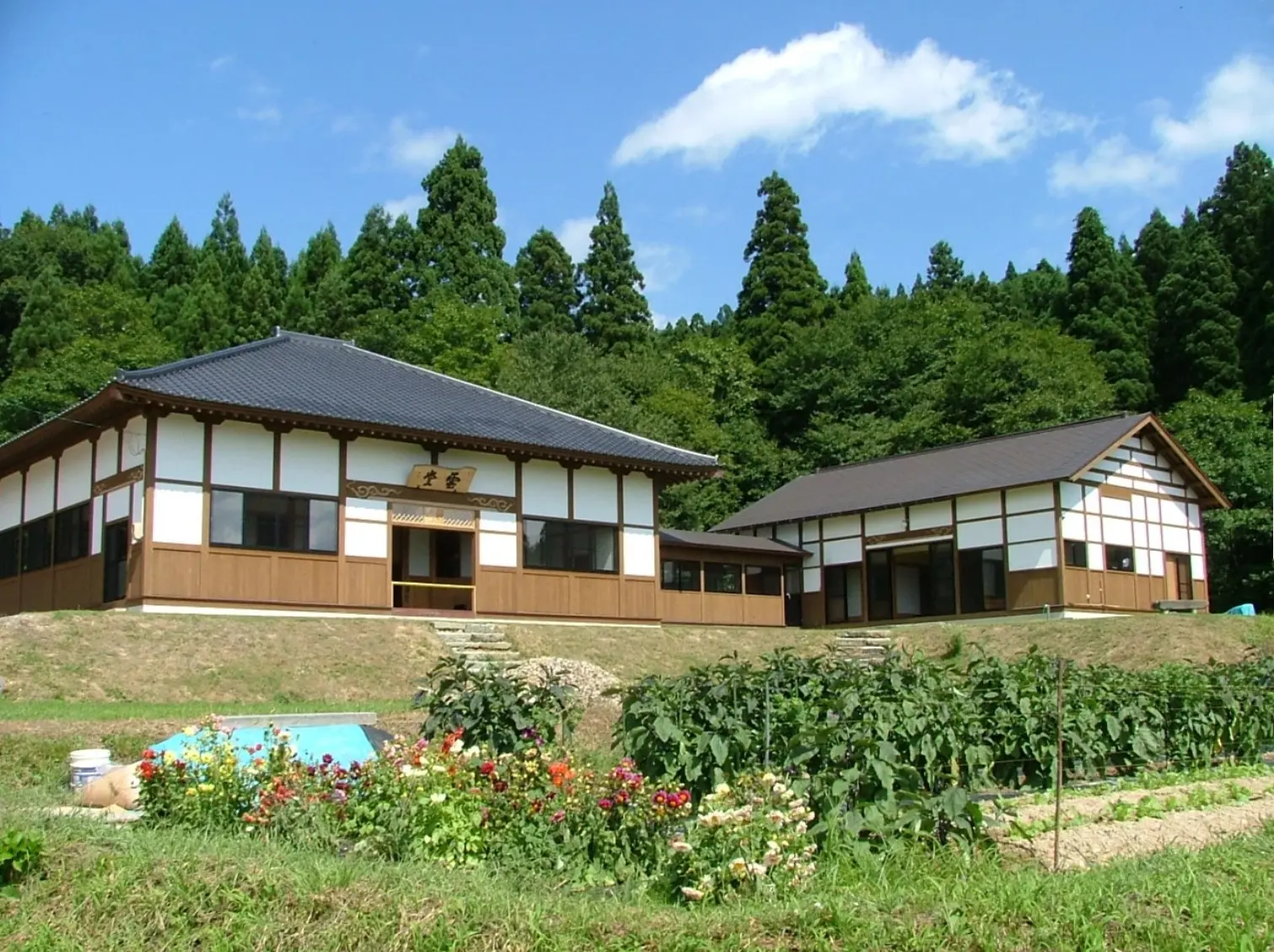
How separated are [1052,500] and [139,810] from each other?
2248 centimetres

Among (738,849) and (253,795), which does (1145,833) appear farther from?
(253,795)

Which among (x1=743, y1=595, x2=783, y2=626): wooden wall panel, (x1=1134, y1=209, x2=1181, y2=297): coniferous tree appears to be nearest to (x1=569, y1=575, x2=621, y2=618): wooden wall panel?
(x1=743, y1=595, x2=783, y2=626): wooden wall panel

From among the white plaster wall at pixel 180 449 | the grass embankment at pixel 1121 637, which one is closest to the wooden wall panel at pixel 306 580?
the white plaster wall at pixel 180 449

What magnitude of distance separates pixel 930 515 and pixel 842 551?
8.40 ft

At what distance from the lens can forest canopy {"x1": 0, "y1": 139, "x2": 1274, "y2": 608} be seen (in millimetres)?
39594

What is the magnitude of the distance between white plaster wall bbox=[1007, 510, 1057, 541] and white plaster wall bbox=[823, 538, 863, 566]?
406 centimetres

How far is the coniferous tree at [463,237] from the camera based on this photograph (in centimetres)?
5134

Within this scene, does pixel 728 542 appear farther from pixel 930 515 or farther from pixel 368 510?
pixel 368 510

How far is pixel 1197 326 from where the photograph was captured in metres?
43.7

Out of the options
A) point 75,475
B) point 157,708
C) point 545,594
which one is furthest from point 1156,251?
point 157,708

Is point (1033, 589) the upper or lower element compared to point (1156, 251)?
lower

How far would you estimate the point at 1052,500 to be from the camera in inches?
1054

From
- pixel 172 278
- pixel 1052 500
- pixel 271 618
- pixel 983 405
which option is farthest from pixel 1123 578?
pixel 172 278

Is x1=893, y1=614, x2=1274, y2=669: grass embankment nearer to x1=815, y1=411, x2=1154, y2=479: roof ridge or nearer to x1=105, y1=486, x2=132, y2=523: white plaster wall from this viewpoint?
x1=815, y1=411, x2=1154, y2=479: roof ridge
